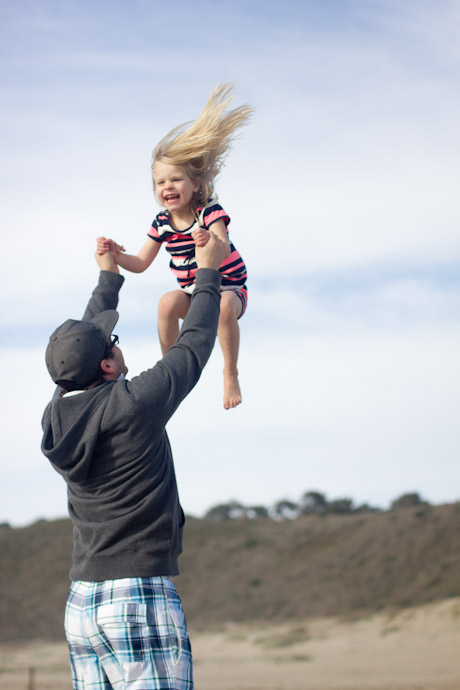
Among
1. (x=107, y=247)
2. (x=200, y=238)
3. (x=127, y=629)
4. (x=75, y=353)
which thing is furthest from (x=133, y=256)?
(x=127, y=629)

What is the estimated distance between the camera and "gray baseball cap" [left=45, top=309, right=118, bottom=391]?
10.7 feet

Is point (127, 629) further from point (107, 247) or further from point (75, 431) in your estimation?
point (107, 247)

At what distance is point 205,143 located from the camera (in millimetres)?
4281

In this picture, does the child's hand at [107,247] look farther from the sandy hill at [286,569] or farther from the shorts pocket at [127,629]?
the sandy hill at [286,569]

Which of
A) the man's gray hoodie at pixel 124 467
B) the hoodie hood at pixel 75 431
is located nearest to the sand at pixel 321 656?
the man's gray hoodie at pixel 124 467

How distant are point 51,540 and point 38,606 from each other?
229 inches

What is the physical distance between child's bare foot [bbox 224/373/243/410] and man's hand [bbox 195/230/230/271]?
35.9 inches

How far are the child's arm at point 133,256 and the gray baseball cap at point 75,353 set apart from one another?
1.23 meters

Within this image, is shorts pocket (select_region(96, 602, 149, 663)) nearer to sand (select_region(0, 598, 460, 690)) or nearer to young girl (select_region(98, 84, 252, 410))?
young girl (select_region(98, 84, 252, 410))

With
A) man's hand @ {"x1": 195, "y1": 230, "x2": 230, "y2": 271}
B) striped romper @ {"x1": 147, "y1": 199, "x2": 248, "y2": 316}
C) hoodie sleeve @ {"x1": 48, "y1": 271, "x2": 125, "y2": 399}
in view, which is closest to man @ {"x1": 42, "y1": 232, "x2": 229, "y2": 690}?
man's hand @ {"x1": 195, "y1": 230, "x2": 230, "y2": 271}

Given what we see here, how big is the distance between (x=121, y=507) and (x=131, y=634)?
470mm

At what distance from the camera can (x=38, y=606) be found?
117 ft

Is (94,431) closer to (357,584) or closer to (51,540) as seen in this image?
(357,584)

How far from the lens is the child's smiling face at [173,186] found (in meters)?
4.27
